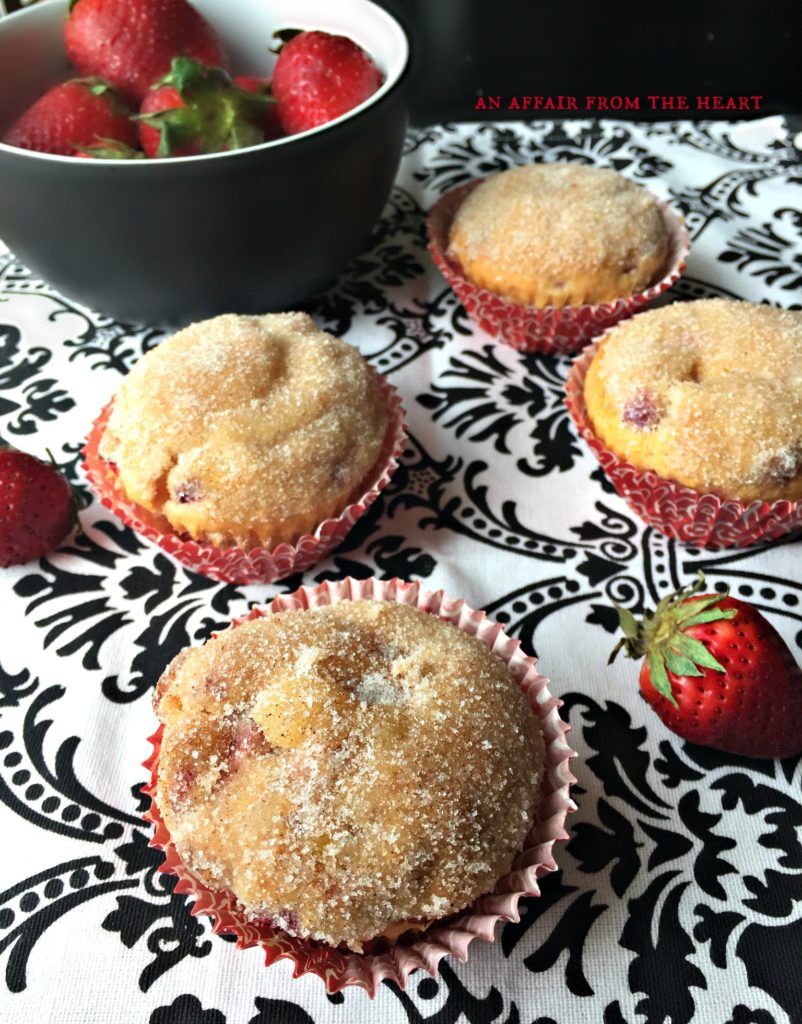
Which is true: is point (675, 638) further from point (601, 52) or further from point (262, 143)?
point (601, 52)

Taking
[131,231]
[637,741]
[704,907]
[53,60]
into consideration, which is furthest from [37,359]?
[704,907]

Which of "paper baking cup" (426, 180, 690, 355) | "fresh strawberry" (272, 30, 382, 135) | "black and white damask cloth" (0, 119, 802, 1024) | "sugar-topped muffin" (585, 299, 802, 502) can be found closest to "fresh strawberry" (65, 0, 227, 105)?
"fresh strawberry" (272, 30, 382, 135)

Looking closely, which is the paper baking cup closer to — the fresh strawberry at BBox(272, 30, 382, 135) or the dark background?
the fresh strawberry at BBox(272, 30, 382, 135)

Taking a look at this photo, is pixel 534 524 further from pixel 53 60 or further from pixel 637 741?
pixel 53 60

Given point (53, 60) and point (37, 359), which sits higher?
point (53, 60)

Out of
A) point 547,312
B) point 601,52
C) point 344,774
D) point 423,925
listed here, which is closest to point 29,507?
point 344,774

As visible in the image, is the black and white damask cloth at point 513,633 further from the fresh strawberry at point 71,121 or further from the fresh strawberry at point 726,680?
the fresh strawberry at point 71,121
